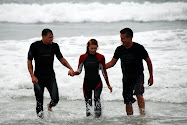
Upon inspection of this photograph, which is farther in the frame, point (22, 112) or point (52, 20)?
point (52, 20)

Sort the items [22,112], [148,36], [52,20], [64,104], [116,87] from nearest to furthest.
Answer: [22,112], [64,104], [116,87], [148,36], [52,20]

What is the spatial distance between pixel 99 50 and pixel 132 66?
9.10m

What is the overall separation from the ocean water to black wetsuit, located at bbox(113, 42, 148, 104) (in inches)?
24.2

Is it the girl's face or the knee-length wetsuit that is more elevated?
the girl's face

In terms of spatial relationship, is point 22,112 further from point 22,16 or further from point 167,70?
point 22,16

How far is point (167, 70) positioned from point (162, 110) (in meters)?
3.57

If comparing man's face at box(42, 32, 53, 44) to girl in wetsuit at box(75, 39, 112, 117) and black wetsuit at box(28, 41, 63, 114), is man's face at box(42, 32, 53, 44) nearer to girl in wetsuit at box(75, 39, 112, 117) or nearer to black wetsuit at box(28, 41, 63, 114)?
black wetsuit at box(28, 41, 63, 114)

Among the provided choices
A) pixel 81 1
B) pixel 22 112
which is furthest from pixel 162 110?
pixel 81 1

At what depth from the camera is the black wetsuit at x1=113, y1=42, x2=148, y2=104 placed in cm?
539

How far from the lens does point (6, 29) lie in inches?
859

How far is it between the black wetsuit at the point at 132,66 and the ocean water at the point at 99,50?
0.61m

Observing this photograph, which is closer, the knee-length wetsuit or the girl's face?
the girl's face

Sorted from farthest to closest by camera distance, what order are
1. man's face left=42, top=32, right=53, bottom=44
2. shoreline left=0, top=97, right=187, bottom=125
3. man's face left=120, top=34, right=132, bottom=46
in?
1. shoreline left=0, top=97, right=187, bottom=125
2. man's face left=42, top=32, right=53, bottom=44
3. man's face left=120, top=34, right=132, bottom=46

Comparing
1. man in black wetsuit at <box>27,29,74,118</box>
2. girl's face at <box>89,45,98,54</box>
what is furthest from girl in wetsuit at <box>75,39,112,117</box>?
man in black wetsuit at <box>27,29,74,118</box>
